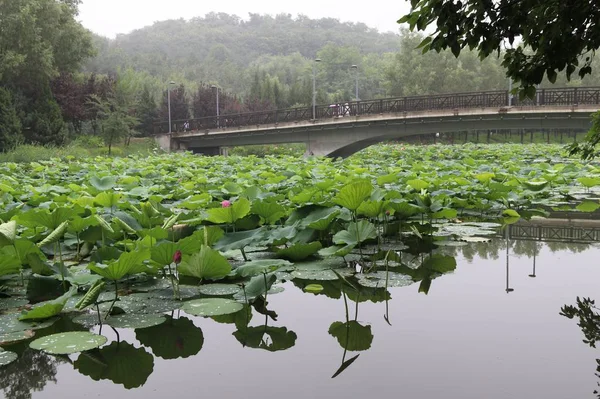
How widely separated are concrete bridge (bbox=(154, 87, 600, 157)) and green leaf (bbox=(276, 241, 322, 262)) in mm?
23072

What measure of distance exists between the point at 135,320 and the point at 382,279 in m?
1.46

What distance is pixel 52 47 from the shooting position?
34.1 metres

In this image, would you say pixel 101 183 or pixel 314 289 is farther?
pixel 101 183

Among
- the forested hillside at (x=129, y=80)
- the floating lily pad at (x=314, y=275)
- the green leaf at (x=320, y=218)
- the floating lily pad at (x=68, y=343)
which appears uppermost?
the forested hillside at (x=129, y=80)

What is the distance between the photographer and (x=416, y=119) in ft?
90.3

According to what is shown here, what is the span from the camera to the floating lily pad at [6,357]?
2.05 m

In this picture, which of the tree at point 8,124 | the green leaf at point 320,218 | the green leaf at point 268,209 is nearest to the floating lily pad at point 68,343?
the green leaf at point 320,218

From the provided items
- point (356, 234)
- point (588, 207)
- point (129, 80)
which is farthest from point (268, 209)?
point (129, 80)

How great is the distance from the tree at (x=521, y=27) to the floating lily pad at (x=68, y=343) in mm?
2164

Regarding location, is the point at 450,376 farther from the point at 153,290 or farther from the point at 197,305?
the point at 153,290

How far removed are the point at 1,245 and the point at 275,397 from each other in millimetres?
1713

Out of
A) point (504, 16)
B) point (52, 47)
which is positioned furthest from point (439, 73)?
point (504, 16)

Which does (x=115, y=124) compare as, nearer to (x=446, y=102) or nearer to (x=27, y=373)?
(x=446, y=102)

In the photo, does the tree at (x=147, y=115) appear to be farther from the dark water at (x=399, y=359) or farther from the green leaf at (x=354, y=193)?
the dark water at (x=399, y=359)
